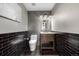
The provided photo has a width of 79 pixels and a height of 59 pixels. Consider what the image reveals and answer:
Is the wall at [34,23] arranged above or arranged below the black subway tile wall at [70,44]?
above

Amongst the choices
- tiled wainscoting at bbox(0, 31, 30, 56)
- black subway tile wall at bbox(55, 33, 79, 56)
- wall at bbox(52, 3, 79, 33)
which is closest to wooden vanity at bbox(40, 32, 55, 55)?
tiled wainscoting at bbox(0, 31, 30, 56)

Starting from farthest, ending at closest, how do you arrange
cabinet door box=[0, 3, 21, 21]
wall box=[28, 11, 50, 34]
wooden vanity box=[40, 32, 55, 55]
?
wall box=[28, 11, 50, 34] → wooden vanity box=[40, 32, 55, 55] → cabinet door box=[0, 3, 21, 21]

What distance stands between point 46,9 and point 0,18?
3.16 metres

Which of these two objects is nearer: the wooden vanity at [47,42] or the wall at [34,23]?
the wooden vanity at [47,42]

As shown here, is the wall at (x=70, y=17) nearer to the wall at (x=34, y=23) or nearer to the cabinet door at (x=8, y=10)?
the cabinet door at (x=8, y=10)

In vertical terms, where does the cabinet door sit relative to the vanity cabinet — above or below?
above

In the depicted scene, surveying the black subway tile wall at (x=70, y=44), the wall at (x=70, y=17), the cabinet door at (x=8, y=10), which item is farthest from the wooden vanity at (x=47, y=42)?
the cabinet door at (x=8, y=10)

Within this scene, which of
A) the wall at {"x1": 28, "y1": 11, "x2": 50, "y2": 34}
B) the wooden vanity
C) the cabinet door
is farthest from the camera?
the wall at {"x1": 28, "y1": 11, "x2": 50, "y2": 34}

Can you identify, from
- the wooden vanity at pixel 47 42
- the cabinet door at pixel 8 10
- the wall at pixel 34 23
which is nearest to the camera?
the cabinet door at pixel 8 10

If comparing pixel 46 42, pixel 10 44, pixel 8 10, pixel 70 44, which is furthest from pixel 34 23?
pixel 70 44

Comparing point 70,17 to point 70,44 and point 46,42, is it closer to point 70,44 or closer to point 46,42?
point 70,44

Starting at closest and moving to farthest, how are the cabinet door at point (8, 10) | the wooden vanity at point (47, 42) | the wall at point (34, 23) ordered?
the cabinet door at point (8, 10) → the wooden vanity at point (47, 42) → the wall at point (34, 23)

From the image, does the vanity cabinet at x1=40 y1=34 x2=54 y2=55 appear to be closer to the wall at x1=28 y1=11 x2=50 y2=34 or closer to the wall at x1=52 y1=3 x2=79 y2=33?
the wall at x1=28 y1=11 x2=50 y2=34

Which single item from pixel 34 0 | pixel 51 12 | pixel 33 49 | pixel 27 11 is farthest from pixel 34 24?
pixel 34 0
